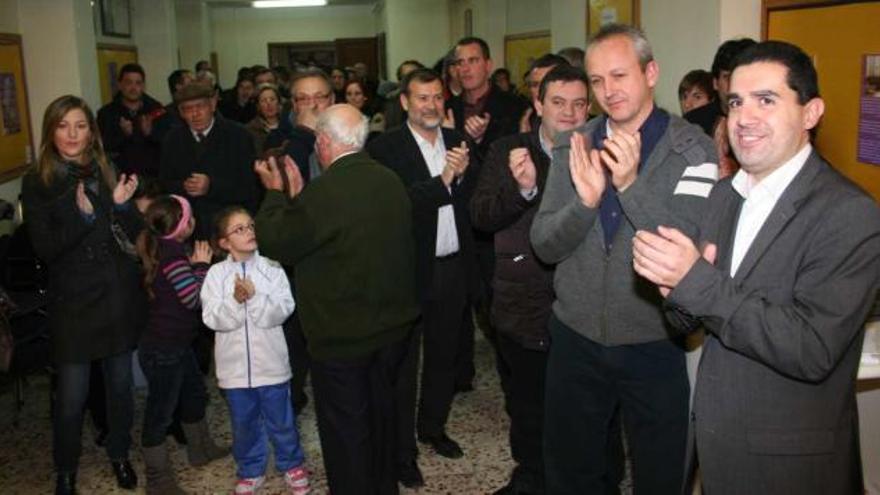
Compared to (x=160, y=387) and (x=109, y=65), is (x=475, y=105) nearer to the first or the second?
(x=160, y=387)

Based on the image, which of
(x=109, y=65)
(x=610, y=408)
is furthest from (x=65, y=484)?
(x=109, y=65)

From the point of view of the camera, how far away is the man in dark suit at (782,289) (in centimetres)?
164

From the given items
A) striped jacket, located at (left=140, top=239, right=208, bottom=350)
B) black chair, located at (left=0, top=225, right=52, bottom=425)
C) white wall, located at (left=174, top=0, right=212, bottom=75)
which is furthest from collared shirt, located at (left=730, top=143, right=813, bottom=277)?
white wall, located at (left=174, top=0, right=212, bottom=75)

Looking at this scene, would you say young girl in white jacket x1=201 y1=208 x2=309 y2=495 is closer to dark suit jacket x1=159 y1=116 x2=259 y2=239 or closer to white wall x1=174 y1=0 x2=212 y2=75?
dark suit jacket x1=159 y1=116 x2=259 y2=239

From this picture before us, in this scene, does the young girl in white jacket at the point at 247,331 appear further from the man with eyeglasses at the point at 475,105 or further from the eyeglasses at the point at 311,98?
the man with eyeglasses at the point at 475,105

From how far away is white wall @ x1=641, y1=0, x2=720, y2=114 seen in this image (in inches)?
175

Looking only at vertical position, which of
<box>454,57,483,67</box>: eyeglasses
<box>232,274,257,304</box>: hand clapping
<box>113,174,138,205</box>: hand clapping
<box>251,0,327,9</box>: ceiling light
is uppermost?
<box>251,0,327,9</box>: ceiling light

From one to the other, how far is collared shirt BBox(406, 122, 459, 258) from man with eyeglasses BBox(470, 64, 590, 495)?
1.76 ft

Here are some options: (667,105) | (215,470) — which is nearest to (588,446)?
(215,470)

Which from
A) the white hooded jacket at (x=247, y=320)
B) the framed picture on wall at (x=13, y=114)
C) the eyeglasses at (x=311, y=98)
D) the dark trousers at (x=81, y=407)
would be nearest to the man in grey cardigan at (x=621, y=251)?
the white hooded jacket at (x=247, y=320)

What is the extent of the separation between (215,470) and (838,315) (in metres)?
2.88

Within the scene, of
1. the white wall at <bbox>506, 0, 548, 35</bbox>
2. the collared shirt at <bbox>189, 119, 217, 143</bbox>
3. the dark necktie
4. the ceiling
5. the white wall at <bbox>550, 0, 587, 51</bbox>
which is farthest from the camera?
the ceiling

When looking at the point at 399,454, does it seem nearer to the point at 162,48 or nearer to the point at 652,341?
the point at 652,341

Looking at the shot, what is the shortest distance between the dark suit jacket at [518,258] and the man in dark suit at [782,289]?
3.62 ft
